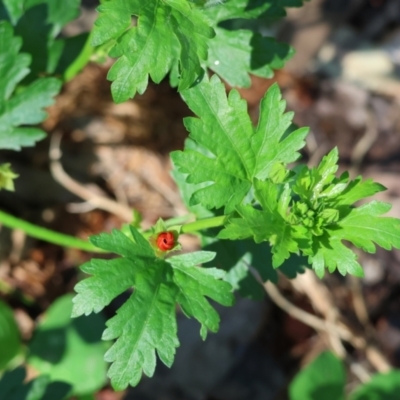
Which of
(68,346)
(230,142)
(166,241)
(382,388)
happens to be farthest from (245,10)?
(382,388)

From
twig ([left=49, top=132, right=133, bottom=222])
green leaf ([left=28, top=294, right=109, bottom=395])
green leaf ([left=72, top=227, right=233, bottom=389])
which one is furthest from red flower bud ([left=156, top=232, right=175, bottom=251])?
twig ([left=49, top=132, right=133, bottom=222])

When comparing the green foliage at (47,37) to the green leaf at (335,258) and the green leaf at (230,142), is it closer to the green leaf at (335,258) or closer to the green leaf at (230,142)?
the green leaf at (230,142)

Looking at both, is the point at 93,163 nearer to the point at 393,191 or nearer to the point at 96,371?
the point at 96,371

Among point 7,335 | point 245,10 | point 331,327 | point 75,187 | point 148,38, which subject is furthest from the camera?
point 331,327

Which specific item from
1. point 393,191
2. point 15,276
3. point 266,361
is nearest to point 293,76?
point 393,191

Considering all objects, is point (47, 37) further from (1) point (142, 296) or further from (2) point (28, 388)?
(2) point (28, 388)

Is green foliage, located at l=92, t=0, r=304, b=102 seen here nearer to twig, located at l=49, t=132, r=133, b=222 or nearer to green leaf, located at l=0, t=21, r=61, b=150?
green leaf, located at l=0, t=21, r=61, b=150

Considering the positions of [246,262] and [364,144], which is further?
[364,144]
